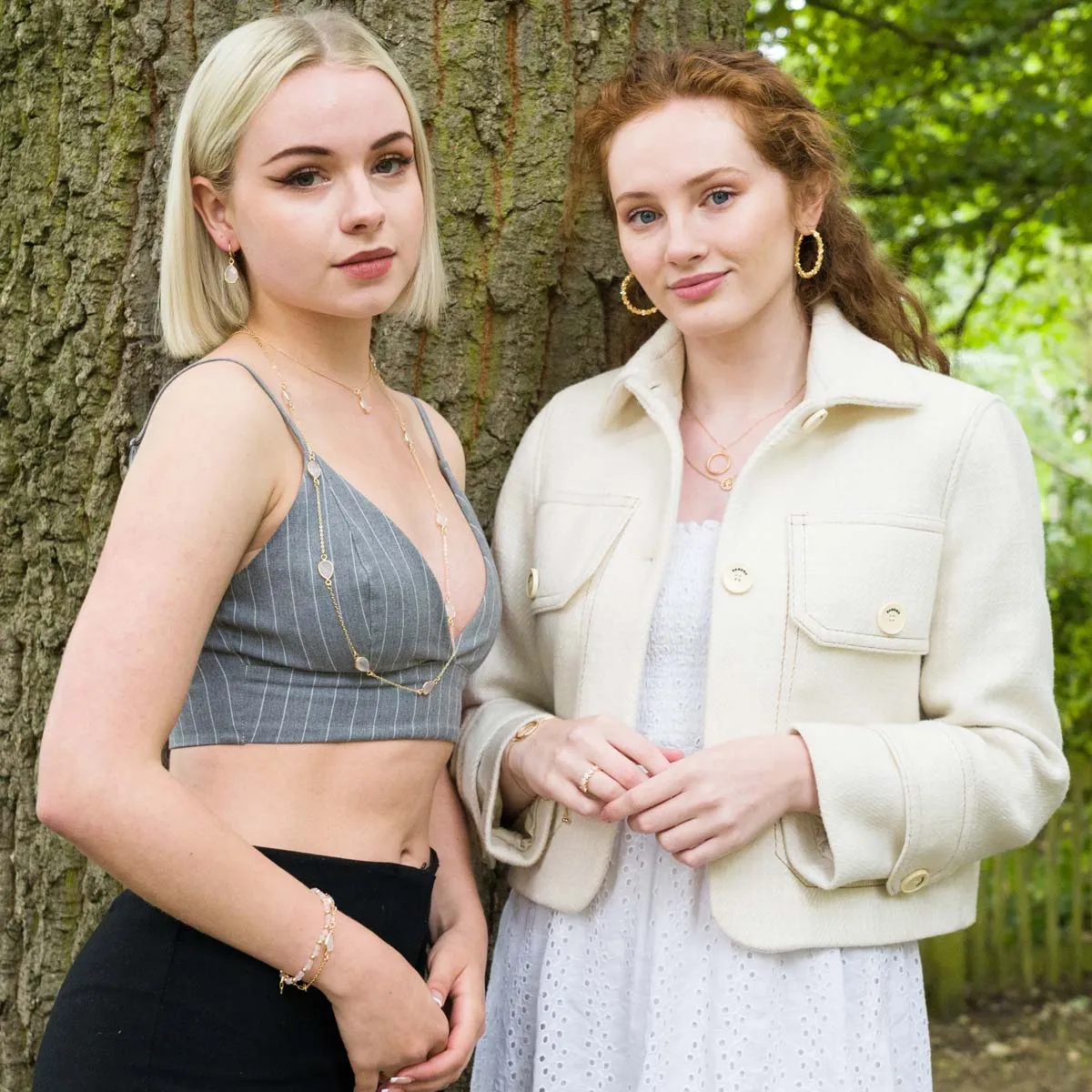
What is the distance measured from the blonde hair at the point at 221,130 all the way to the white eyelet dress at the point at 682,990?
0.79 metres

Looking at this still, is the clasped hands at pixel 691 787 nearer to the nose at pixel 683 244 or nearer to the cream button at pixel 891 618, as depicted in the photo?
the cream button at pixel 891 618

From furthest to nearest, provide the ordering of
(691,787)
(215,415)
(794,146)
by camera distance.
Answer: (794,146)
(691,787)
(215,415)

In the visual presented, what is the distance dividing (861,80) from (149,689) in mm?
5549

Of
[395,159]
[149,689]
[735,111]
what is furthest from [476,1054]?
[735,111]

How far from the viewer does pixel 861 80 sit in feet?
20.2

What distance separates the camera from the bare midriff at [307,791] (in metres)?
1.71

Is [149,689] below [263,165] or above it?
below

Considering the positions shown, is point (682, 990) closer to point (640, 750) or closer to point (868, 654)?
point (640, 750)

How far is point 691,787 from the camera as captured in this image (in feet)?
6.16

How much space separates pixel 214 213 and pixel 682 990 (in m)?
1.32

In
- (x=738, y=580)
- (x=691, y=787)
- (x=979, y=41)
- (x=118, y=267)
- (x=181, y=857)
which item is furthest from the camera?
(x=979, y=41)

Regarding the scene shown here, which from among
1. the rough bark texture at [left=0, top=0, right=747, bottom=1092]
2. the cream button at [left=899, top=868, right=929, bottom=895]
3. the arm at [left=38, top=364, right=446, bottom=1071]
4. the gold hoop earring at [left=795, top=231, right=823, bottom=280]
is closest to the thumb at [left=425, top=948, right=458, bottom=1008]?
the arm at [left=38, top=364, right=446, bottom=1071]

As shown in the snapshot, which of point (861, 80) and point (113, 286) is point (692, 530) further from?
point (861, 80)

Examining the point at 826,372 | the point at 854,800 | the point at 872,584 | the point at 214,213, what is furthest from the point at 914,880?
the point at 214,213
